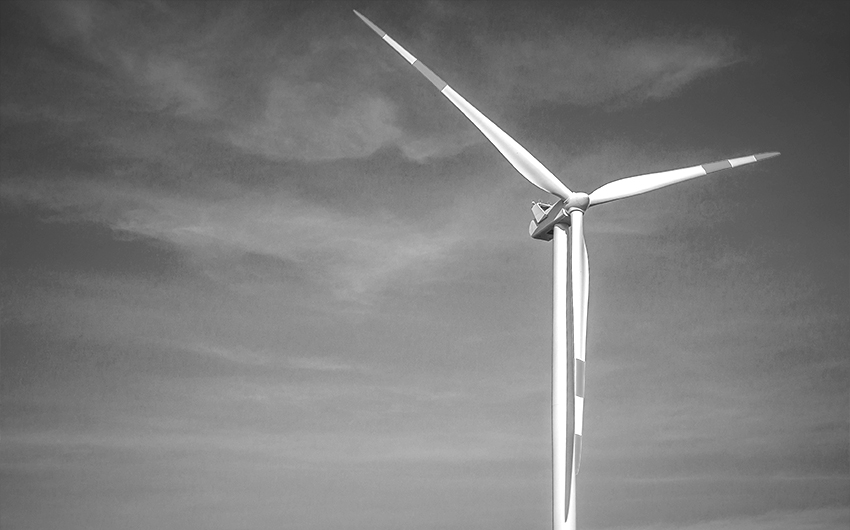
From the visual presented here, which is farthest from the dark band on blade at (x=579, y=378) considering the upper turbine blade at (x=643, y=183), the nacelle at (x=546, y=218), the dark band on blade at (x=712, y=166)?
the dark band on blade at (x=712, y=166)

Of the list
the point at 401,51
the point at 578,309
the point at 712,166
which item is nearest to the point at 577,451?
the point at 578,309

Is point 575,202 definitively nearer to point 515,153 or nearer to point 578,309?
point 515,153

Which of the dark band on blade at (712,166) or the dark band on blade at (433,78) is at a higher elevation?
the dark band on blade at (433,78)

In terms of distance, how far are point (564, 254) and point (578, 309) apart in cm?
235

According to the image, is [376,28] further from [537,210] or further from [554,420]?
[554,420]

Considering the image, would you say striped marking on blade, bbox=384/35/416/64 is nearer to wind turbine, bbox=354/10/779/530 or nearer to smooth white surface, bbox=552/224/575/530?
wind turbine, bbox=354/10/779/530

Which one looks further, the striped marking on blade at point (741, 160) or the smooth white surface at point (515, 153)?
the striped marking on blade at point (741, 160)

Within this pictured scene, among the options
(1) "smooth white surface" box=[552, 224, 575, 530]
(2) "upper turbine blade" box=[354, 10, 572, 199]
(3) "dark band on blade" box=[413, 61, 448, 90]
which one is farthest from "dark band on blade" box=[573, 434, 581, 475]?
(3) "dark band on blade" box=[413, 61, 448, 90]

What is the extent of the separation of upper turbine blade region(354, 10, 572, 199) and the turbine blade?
4.50 feet

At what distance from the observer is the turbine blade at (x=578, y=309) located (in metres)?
32.2

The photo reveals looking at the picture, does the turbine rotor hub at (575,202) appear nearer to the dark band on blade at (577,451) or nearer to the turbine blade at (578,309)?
the turbine blade at (578,309)

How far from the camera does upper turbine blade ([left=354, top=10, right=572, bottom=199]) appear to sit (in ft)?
117

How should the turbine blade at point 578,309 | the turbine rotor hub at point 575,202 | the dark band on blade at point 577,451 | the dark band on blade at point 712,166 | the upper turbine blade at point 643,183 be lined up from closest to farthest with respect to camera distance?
1. the dark band on blade at point 577,451
2. the turbine blade at point 578,309
3. the turbine rotor hub at point 575,202
4. the upper turbine blade at point 643,183
5. the dark band on blade at point 712,166

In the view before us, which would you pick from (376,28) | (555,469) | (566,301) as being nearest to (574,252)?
(566,301)
